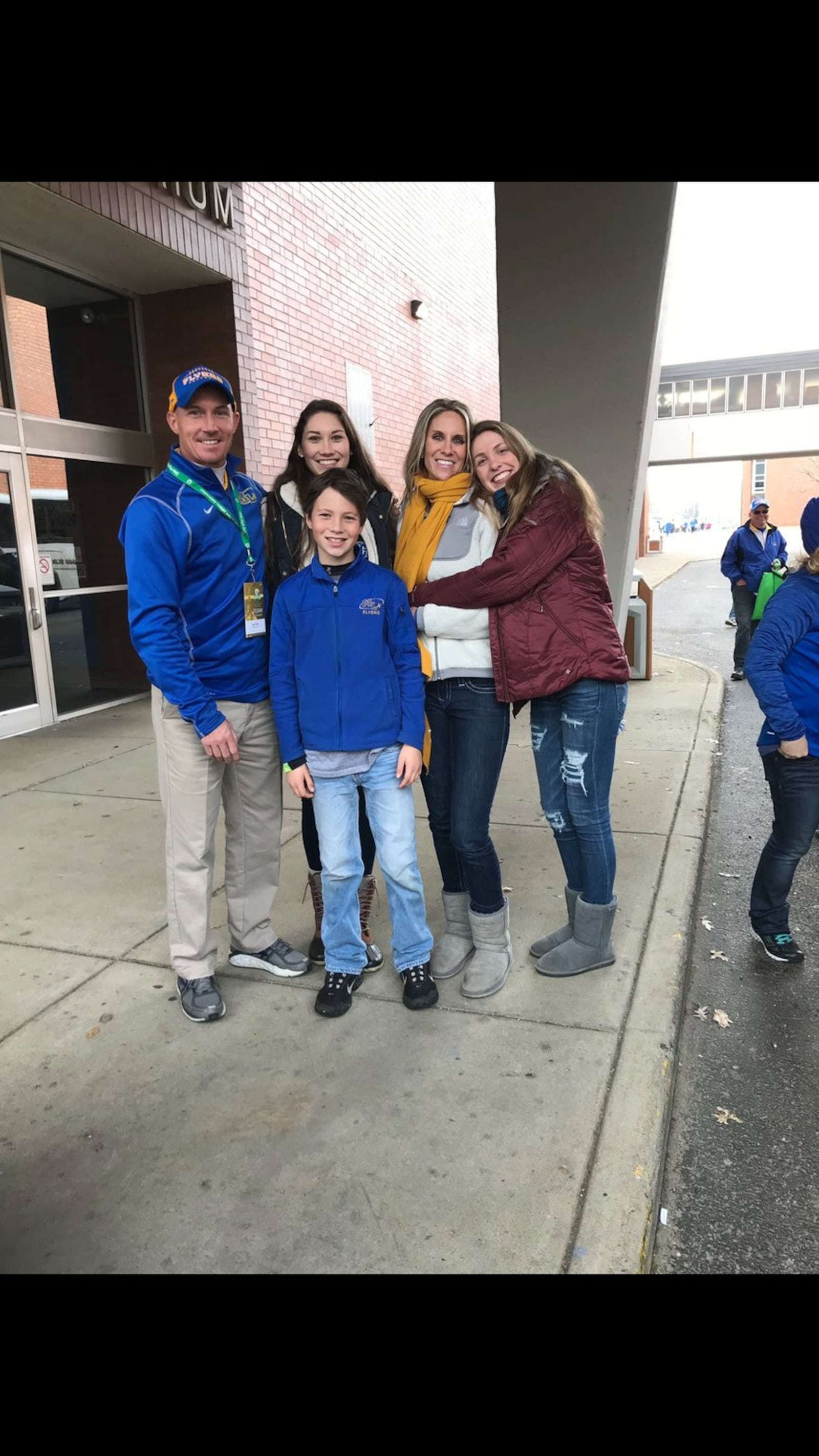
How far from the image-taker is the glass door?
778cm

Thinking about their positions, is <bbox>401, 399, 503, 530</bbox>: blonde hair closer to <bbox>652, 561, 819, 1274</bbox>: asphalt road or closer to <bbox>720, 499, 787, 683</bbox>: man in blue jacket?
<bbox>652, 561, 819, 1274</bbox>: asphalt road

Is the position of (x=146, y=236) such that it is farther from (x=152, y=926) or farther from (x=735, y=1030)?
(x=735, y=1030)

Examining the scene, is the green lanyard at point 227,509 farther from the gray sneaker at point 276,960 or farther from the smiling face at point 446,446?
the gray sneaker at point 276,960

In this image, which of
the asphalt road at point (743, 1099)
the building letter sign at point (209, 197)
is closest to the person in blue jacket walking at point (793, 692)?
the asphalt road at point (743, 1099)

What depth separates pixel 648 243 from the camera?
5.63m

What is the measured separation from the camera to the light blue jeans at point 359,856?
3.09 m

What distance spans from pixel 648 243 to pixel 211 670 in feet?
14.2

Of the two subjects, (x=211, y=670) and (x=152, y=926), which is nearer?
(x=211, y=670)

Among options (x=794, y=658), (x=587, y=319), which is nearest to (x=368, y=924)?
(x=794, y=658)

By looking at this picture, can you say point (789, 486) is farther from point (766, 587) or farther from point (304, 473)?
point (304, 473)

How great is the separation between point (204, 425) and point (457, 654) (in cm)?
110

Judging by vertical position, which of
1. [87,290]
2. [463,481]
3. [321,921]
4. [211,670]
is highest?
[87,290]

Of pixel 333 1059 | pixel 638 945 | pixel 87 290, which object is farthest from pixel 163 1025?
pixel 87 290

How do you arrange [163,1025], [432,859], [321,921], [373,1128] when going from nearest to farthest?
[373,1128] → [163,1025] → [321,921] → [432,859]
